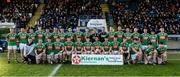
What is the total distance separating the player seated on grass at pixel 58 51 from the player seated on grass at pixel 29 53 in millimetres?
865

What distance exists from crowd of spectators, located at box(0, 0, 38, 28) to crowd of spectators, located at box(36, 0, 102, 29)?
3.34ft

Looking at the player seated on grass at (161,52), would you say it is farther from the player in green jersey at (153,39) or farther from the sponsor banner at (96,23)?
the sponsor banner at (96,23)

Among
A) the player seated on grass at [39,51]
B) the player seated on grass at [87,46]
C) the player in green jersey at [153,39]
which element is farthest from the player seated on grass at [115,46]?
the player seated on grass at [39,51]

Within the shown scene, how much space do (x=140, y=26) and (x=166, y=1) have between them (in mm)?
5412

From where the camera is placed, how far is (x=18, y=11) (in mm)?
33125

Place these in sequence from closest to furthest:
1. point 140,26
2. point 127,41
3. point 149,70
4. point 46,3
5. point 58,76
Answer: point 58,76 → point 149,70 → point 127,41 → point 140,26 → point 46,3

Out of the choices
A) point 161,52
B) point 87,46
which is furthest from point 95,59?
point 161,52

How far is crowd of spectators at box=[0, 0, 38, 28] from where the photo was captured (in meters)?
31.6

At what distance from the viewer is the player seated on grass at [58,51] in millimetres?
18469

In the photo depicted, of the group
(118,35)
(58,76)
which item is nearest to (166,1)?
(118,35)

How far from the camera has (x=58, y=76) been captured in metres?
15.1

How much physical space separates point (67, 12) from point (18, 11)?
3469mm

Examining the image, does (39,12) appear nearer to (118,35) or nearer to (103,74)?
(118,35)

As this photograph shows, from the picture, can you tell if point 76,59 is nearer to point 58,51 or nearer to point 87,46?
point 87,46
